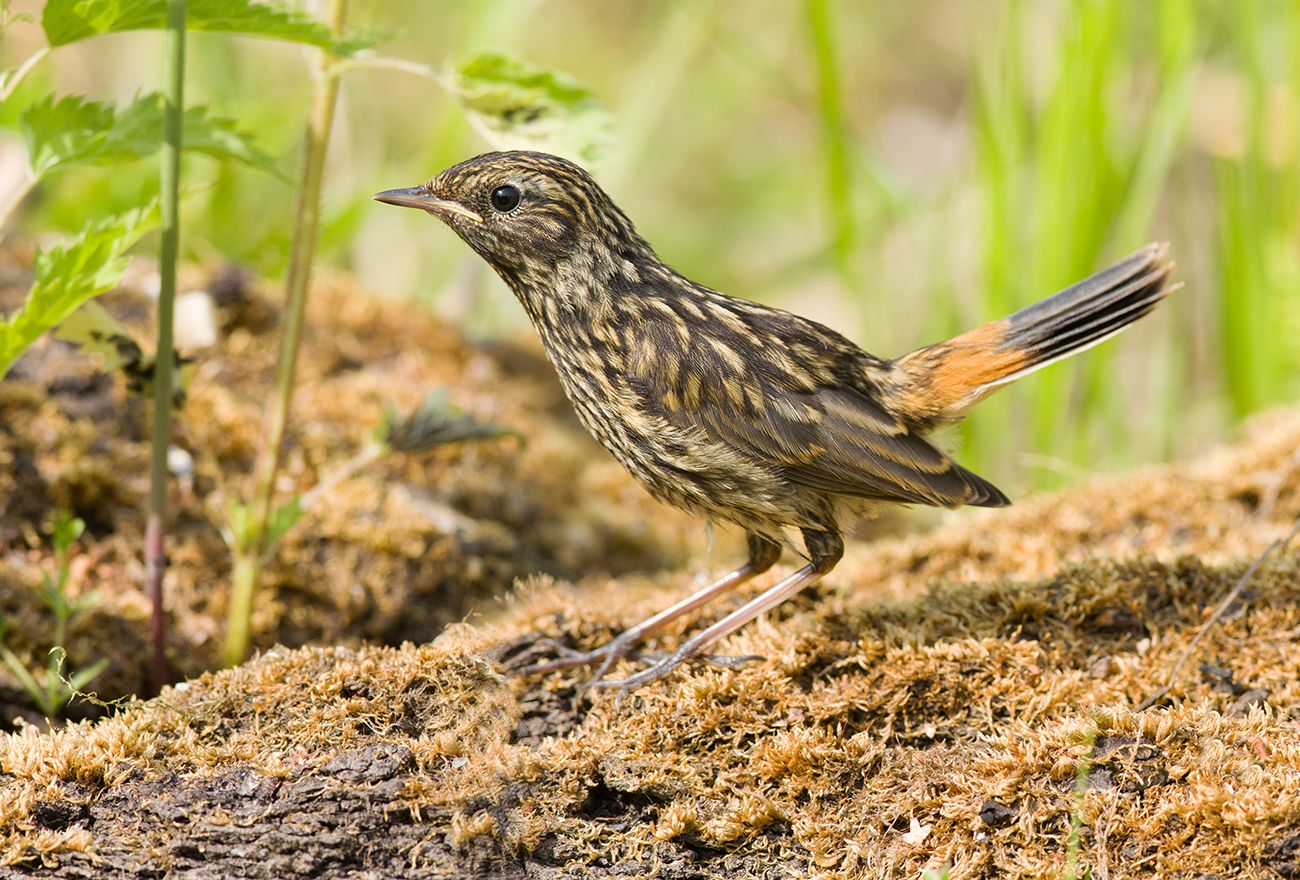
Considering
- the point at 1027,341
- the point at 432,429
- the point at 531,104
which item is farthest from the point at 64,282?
the point at 1027,341

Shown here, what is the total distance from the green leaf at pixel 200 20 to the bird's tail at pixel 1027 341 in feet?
6.36

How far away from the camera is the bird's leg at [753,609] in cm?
335

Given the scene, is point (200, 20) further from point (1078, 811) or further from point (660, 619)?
point (1078, 811)

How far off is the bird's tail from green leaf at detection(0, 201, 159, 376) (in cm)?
228

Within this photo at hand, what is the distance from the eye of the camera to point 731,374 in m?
3.59

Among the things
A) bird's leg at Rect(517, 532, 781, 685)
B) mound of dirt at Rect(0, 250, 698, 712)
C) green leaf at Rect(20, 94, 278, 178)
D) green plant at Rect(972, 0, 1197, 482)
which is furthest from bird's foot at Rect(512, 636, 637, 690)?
green plant at Rect(972, 0, 1197, 482)

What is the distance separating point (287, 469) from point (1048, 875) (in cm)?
332

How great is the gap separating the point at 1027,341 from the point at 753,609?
1190 mm

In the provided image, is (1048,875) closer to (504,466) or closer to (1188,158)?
(504,466)

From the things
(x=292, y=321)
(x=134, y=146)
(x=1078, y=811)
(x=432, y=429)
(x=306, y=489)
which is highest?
(x=134, y=146)

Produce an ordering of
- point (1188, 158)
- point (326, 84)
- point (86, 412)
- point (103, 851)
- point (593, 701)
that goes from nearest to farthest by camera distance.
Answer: point (103, 851), point (593, 701), point (326, 84), point (86, 412), point (1188, 158)

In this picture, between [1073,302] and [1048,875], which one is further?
[1073,302]

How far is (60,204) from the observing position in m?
5.62

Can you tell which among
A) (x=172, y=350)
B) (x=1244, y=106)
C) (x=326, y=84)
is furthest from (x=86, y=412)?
(x=1244, y=106)
